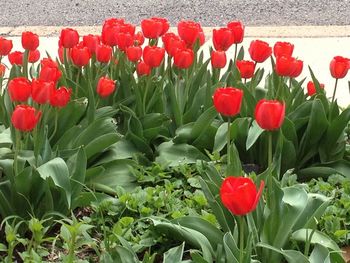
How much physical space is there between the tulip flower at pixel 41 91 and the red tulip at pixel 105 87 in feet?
1.74

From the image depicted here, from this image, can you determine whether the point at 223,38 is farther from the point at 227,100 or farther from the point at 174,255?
the point at 174,255

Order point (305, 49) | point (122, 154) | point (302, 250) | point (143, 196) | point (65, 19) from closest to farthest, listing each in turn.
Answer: point (302, 250) → point (143, 196) → point (122, 154) → point (305, 49) → point (65, 19)

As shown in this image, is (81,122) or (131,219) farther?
(81,122)

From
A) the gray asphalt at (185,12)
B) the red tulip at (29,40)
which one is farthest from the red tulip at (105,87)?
the gray asphalt at (185,12)

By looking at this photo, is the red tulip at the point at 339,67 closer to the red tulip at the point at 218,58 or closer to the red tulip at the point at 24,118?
the red tulip at the point at 218,58

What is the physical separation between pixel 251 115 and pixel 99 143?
2.33ft

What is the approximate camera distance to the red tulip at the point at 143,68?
3.65m

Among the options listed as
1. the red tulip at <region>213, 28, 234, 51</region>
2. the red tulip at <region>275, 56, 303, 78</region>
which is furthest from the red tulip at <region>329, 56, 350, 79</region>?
the red tulip at <region>213, 28, 234, 51</region>

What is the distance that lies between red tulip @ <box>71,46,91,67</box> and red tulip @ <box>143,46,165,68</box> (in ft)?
0.80

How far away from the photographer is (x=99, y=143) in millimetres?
3322

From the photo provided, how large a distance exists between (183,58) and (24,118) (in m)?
1.00

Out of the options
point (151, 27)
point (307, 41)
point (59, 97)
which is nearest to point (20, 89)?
point (59, 97)

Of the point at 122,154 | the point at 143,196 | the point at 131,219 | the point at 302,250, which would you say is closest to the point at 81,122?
the point at 122,154

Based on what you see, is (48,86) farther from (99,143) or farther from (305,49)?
(305,49)
